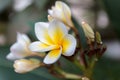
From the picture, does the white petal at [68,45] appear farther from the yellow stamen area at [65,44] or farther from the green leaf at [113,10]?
the green leaf at [113,10]

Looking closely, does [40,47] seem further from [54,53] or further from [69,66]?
[69,66]

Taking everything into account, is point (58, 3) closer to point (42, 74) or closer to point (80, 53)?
point (80, 53)

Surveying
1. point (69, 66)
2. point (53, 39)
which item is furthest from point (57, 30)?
point (69, 66)

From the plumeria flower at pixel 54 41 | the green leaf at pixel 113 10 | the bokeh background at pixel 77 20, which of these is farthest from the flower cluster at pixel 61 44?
the green leaf at pixel 113 10

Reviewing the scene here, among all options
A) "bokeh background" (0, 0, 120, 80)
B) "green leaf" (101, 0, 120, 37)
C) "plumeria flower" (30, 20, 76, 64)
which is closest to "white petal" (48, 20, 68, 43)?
"plumeria flower" (30, 20, 76, 64)

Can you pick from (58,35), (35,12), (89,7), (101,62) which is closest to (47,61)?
(58,35)

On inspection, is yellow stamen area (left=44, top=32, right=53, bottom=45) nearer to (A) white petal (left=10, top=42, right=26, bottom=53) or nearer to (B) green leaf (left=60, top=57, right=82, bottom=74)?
(A) white petal (left=10, top=42, right=26, bottom=53)
